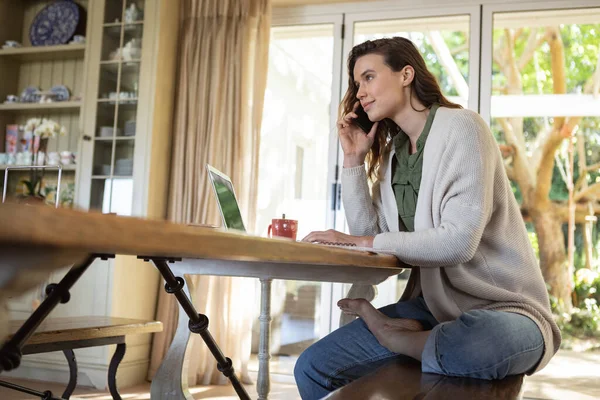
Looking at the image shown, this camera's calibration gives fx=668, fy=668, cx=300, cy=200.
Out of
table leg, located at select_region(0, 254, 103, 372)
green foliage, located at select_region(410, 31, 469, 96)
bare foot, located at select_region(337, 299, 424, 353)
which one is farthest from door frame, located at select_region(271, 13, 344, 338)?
table leg, located at select_region(0, 254, 103, 372)

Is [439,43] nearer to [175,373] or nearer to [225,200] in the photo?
[225,200]

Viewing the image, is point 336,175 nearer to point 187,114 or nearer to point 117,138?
point 187,114

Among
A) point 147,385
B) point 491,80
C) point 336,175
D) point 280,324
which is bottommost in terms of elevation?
point 147,385

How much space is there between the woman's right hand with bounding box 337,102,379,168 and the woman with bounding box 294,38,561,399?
5 cm

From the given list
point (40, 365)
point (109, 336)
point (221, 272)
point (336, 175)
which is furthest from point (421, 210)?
point (40, 365)

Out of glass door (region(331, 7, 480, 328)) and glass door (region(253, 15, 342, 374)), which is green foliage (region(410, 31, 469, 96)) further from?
glass door (region(253, 15, 342, 374))

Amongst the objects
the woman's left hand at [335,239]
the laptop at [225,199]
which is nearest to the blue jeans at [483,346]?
the woman's left hand at [335,239]

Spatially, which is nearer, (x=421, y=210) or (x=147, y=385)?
(x=421, y=210)

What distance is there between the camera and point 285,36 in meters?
4.32

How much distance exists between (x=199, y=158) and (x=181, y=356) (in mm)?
2169

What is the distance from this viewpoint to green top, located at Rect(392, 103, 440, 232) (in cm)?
173

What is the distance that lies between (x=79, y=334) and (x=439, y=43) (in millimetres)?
2734

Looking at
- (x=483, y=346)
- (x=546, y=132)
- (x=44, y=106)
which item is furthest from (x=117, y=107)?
(x=483, y=346)

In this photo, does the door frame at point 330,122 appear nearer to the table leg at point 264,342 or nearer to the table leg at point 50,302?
the table leg at point 264,342
